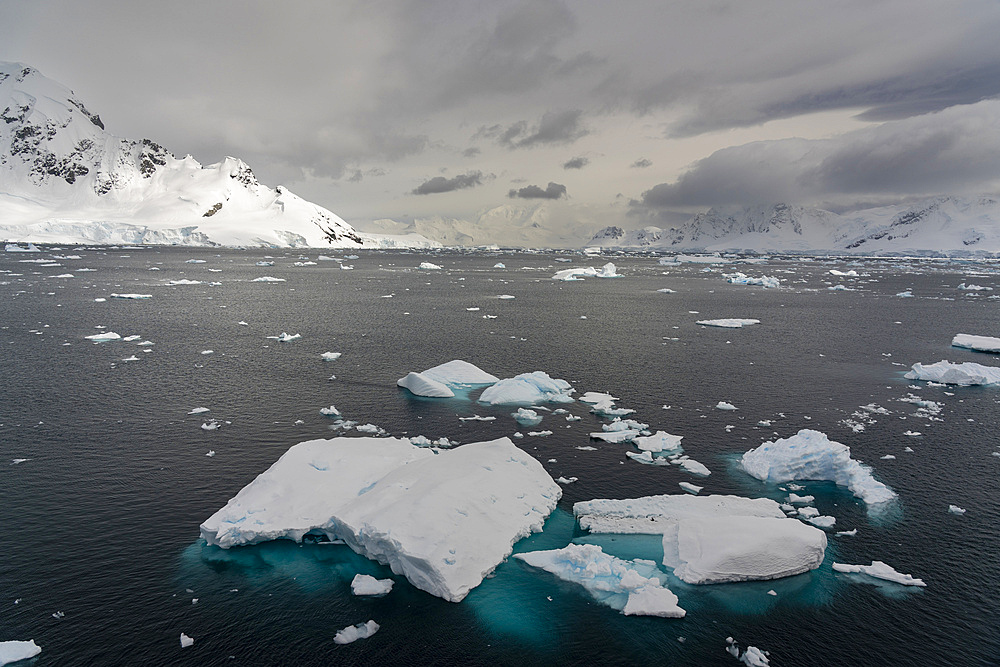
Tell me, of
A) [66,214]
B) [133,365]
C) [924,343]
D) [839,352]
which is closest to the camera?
[133,365]

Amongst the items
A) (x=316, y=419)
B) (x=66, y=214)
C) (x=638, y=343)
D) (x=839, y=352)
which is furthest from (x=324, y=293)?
(x=66, y=214)

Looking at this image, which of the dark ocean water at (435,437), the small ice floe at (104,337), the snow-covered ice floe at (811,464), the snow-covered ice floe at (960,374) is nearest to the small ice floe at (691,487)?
the dark ocean water at (435,437)

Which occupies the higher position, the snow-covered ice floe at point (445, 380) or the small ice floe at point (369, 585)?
the snow-covered ice floe at point (445, 380)

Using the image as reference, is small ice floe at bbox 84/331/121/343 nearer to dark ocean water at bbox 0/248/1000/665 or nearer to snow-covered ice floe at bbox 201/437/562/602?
dark ocean water at bbox 0/248/1000/665

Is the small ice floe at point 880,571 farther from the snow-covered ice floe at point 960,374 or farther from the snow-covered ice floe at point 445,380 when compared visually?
the snow-covered ice floe at point 960,374

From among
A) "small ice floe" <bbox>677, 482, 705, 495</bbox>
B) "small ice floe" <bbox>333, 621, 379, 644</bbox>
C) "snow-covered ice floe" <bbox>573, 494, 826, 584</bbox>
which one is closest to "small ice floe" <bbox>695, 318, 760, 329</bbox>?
"small ice floe" <bbox>677, 482, 705, 495</bbox>

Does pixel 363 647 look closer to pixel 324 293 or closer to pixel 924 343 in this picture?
pixel 924 343

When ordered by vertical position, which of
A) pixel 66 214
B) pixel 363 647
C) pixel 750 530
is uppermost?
pixel 66 214
